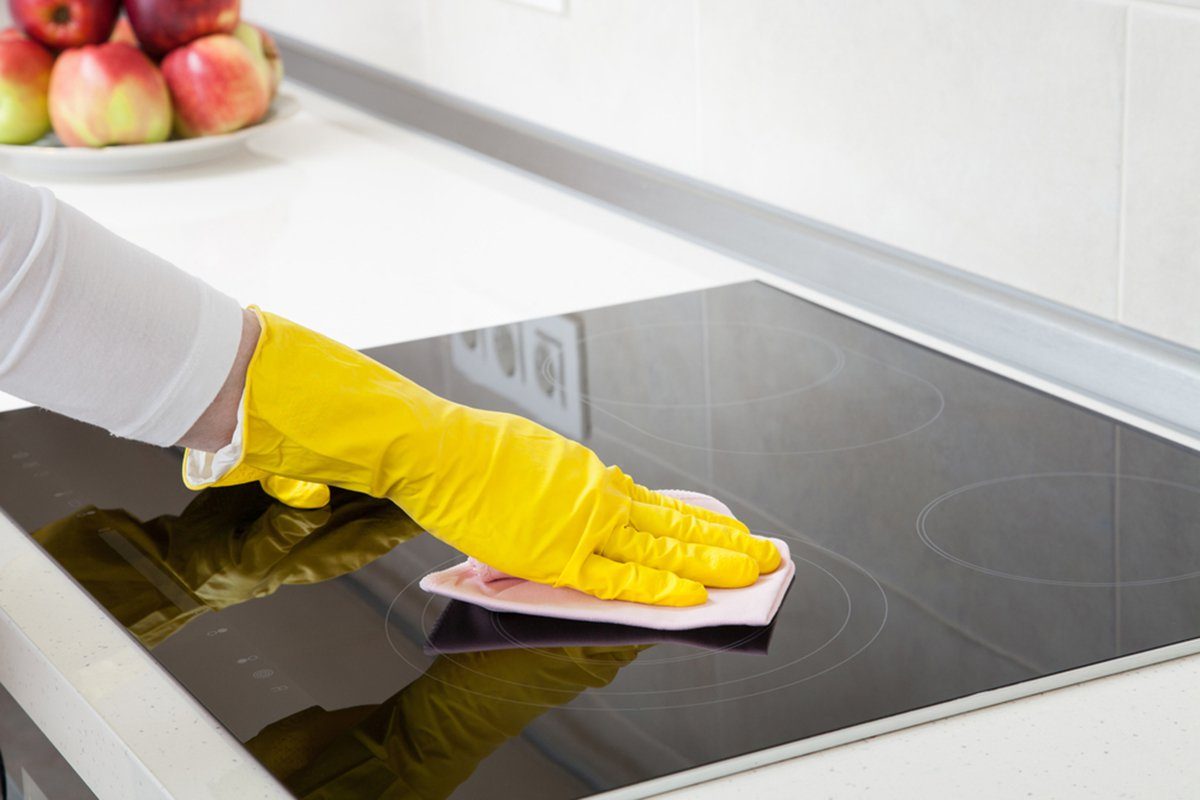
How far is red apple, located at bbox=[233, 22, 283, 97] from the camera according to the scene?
5.42 feet

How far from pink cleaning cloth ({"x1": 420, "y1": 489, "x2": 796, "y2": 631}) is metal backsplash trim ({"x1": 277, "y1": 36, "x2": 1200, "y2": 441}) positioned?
1.07ft

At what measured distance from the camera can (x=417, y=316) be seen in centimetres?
117

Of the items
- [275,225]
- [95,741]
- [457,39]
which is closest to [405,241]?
[275,225]

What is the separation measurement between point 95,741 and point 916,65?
0.75 meters

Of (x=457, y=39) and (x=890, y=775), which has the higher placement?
(x=457, y=39)

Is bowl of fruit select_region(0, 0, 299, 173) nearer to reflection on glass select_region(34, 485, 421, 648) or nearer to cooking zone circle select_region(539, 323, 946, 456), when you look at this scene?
cooking zone circle select_region(539, 323, 946, 456)

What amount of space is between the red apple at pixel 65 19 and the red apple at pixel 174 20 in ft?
0.10

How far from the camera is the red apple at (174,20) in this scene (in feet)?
5.21

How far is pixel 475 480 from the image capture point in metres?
0.74

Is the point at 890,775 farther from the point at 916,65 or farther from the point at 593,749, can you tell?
the point at 916,65

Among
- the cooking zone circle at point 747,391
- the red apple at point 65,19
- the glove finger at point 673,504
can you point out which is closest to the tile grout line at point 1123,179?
the cooking zone circle at point 747,391

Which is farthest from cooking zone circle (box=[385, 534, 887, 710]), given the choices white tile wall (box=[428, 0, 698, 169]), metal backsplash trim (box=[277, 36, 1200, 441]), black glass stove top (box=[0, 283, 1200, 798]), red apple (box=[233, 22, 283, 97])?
red apple (box=[233, 22, 283, 97])

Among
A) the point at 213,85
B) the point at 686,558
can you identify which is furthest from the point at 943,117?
the point at 213,85

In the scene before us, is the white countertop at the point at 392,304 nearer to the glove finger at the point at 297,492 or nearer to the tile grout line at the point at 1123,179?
the glove finger at the point at 297,492
